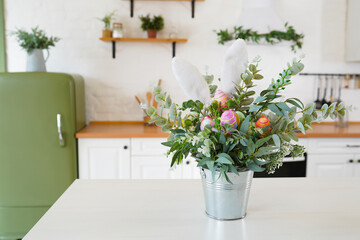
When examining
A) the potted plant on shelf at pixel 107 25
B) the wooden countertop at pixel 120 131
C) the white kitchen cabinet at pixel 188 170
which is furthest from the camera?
the potted plant on shelf at pixel 107 25

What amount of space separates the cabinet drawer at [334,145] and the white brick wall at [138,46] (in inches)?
28.5

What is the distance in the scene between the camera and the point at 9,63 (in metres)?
3.31

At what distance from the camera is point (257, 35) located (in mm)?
3320

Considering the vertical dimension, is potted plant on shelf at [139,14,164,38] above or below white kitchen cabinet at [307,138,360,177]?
above

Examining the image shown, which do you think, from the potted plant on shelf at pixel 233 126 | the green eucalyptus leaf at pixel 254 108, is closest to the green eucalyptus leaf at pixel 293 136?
the potted plant on shelf at pixel 233 126

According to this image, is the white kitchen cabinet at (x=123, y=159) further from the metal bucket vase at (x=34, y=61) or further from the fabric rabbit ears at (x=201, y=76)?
the fabric rabbit ears at (x=201, y=76)

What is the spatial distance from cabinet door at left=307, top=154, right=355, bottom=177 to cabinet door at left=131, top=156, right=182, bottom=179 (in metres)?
1.15

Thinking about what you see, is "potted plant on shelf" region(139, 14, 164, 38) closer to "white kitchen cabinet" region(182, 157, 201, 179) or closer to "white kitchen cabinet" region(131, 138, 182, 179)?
"white kitchen cabinet" region(131, 138, 182, 179)

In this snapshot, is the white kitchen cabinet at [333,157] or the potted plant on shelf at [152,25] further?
the potted plant on shelf at [152,25]

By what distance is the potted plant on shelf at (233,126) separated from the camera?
1.03 meters

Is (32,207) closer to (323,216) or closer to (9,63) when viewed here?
(9,63)

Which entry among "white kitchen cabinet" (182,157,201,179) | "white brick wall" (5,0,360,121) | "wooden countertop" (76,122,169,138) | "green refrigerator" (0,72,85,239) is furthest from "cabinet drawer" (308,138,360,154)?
"green refrigerator" (0,72,85,239)

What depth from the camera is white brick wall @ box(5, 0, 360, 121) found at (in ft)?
10.8

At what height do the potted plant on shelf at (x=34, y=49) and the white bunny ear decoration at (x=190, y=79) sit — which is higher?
the potted plant on shelf at (x=34, y=49)
